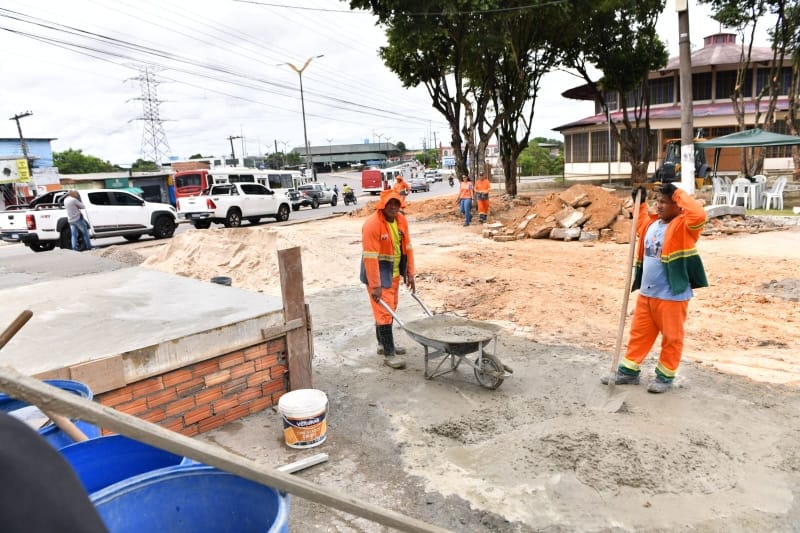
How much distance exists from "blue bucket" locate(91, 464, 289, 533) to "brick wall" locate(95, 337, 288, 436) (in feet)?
6.21

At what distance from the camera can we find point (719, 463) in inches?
142

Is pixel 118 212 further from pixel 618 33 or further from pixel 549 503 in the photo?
pixel 618 33

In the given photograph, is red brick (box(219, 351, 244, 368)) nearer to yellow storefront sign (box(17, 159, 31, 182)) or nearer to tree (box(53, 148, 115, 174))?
yellow storefront sign (box(17, 159, 31, 182))

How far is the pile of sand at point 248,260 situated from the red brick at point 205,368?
5328mm

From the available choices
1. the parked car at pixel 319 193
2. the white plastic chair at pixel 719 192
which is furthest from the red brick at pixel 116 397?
the parked car at pixel 319 193

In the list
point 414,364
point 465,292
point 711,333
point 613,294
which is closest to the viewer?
point 414,364

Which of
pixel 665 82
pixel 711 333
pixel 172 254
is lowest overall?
pixel 711 333

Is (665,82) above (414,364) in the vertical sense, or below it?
above

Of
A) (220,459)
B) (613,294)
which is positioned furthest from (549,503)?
(613,294)

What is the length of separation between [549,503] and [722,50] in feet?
116

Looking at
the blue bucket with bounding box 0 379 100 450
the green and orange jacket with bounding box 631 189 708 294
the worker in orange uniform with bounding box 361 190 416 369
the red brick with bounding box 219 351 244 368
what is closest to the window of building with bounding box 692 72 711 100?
the green and orange jacket with bounding box 631 189 708 294

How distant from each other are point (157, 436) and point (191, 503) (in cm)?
65

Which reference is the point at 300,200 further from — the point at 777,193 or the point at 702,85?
the point at 702,85

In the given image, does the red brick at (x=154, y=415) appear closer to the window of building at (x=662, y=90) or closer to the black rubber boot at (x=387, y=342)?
the black rubber boot at (x=387, y=342)
